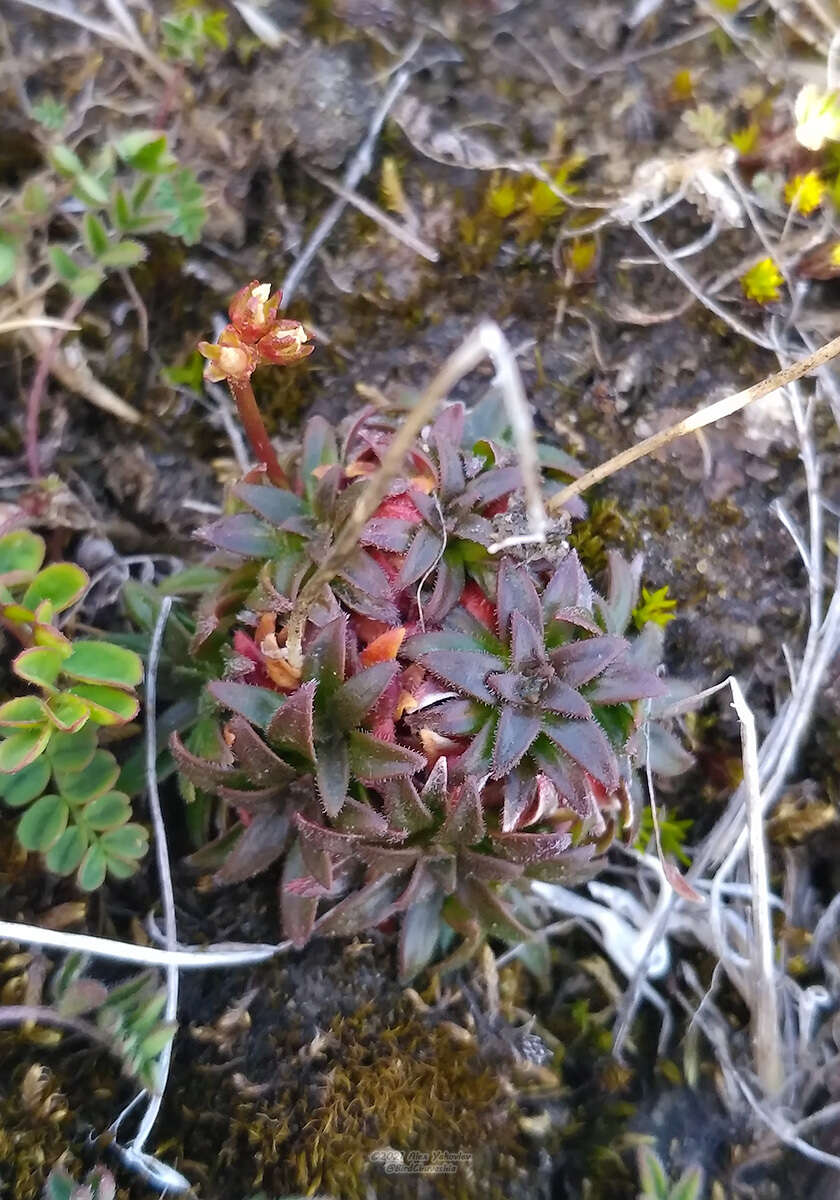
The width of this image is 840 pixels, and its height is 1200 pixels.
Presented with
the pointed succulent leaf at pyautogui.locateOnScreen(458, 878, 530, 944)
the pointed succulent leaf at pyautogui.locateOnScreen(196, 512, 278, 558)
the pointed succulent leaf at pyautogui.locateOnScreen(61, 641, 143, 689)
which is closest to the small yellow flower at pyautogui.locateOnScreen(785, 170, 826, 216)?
the pointed succulent leaf at pyautogui.locateOnScreen(196, 512, 278, 558)

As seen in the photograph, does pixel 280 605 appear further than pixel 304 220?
No

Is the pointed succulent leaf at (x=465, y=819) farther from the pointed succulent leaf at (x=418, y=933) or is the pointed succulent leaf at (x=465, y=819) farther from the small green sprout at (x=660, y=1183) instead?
the small green sprout at (x=660, y=1183)

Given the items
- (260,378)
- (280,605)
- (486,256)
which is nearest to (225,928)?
(280,605)

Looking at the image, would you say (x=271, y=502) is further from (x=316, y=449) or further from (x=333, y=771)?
(x=333, y=771)

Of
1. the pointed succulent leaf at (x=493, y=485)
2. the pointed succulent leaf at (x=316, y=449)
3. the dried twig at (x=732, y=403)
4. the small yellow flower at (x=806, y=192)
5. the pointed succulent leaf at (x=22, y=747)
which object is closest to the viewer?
the dried twig at (x=732, y=403)

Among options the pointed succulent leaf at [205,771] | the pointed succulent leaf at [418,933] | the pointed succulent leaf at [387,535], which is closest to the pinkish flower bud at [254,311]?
the pointed succulent leaf at [387,535]

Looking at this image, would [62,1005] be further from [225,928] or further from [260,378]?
[260,378]
